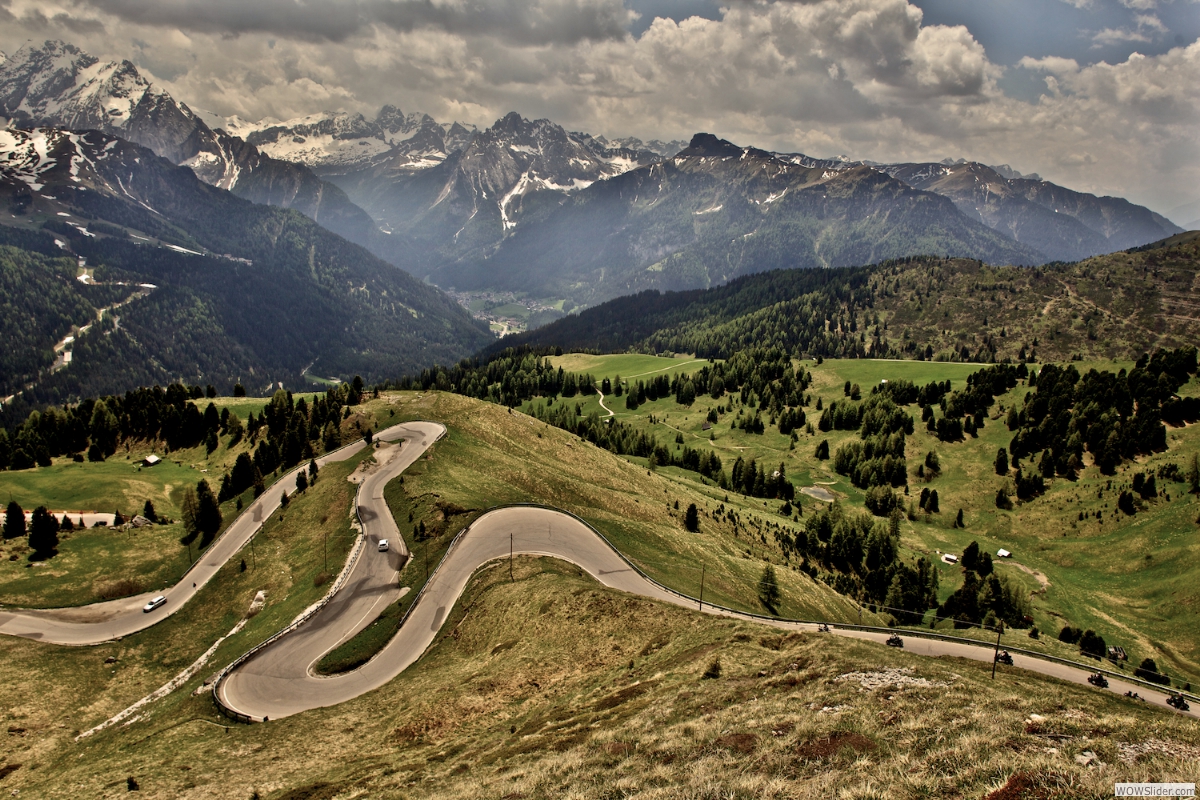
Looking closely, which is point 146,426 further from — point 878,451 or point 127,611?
point 878,451

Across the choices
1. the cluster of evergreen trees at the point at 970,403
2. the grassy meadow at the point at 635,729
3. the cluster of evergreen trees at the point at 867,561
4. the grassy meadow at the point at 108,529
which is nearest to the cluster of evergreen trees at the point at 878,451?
the cluster of evergreen trees at the point at 970,403

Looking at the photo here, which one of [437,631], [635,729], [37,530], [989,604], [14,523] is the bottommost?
[989,604]

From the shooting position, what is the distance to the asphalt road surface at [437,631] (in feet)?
158

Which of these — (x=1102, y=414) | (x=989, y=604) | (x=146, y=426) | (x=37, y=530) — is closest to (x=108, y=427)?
(x=146, y=426)

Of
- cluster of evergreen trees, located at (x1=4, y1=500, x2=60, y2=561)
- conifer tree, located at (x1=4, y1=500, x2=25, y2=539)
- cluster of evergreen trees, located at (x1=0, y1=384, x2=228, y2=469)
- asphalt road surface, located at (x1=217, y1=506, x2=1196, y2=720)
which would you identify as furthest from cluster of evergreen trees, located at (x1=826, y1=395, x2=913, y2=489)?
conifer tree, located at (x1=4, y1=500, x2=25, y2=539)

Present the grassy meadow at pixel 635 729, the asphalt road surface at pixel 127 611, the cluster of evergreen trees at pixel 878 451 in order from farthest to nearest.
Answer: the cluster of evergreen trees at pixel 878 451 < the asphalt road surface at pixel 127 611 < the grassy meadow at pixel 635 729

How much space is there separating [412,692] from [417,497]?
121ft

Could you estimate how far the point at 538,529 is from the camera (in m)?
71.6

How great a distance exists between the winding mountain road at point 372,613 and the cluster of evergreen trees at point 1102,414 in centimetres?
11963

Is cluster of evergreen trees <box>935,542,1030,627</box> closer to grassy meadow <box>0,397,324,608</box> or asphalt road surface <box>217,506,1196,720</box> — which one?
asphalt road surface <box>217,506,1196,720</box>

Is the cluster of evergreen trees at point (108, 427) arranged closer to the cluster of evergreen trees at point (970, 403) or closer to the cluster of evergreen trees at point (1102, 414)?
the cluster of evergreen trees at point (970, 403)

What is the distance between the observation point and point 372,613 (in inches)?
2317

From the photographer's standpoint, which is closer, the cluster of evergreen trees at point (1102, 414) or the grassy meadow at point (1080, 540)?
the grassy meadow at point (1080, 540)

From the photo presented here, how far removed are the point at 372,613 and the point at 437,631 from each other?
876 centimetres
